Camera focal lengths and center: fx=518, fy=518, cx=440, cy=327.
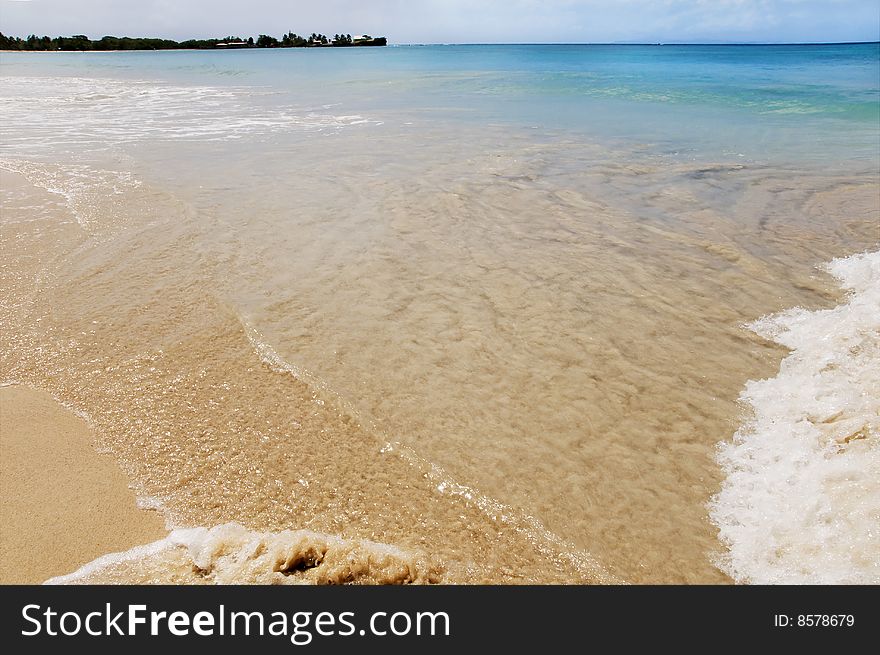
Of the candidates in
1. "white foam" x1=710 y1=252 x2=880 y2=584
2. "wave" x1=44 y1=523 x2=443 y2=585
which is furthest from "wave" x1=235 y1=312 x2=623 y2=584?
"white foam" x1=710 y1=252 x2=880 y2=584

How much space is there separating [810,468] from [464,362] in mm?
2367

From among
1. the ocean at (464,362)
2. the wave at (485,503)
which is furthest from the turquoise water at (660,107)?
the wave at (485,503)

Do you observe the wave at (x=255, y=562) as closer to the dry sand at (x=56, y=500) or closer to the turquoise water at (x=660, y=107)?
the dry sand at (x=56, y=500)

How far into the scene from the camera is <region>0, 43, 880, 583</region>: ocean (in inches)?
107

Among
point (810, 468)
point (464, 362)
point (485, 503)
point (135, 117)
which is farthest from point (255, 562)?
point (135, 117)

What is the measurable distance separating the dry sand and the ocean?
12cm

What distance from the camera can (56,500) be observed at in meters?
2.86

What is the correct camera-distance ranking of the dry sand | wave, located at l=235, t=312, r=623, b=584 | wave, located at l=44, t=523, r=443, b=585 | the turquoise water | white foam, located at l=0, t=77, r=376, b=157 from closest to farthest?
wave, located at l=44, t=523, r=443, b=585
the dry sand
wave, located at l=235, t=312, r=623, b=584
white foam, located at l=0, t=77, r=376, b=157
the turquoise water

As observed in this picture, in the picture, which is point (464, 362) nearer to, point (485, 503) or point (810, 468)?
point (485, 503)

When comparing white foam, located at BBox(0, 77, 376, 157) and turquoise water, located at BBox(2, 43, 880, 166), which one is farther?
turquoise water, located at BBox(2, 43, 880, 166)

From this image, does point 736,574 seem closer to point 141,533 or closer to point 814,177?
point 141,533

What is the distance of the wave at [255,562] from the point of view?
93.7 inches

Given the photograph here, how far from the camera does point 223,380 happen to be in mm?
3885

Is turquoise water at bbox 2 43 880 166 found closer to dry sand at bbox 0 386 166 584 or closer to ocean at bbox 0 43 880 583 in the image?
ocean at bbox 0 43 880 583
